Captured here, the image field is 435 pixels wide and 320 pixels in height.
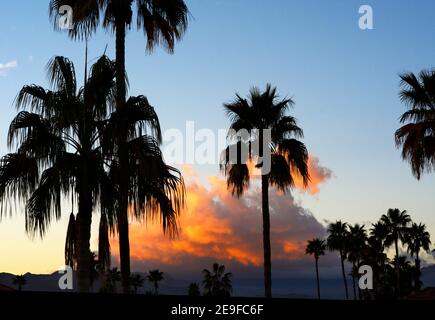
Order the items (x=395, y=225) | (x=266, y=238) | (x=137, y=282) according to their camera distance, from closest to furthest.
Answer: (x=266, y=238), (x=395, y=225), (x=137, y=282)

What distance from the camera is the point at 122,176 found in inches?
605

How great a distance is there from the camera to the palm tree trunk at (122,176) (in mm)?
15422

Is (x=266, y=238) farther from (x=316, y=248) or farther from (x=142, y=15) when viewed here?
(x=316, y=248)

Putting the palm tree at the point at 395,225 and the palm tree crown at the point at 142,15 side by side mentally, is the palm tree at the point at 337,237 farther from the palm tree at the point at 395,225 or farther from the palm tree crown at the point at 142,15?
the palm tree crown at the point at 142,15

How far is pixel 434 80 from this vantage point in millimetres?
27703

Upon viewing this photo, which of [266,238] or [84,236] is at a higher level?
[266,238]

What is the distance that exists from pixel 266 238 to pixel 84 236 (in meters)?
17.7

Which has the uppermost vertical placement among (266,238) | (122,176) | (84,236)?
(122,176)

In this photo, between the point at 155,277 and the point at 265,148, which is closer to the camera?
the point at 265,148

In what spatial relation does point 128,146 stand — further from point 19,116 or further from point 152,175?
point 19,116

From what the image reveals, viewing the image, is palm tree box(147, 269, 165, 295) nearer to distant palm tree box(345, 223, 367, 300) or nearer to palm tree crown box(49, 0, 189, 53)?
distant palm tree box(345, 223, 367, 300)

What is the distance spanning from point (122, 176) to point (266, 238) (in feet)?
57.9

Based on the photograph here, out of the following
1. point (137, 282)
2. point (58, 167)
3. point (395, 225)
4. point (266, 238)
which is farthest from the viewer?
point (137, 282)

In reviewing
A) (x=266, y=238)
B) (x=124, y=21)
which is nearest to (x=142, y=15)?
(x=124, y=21)
